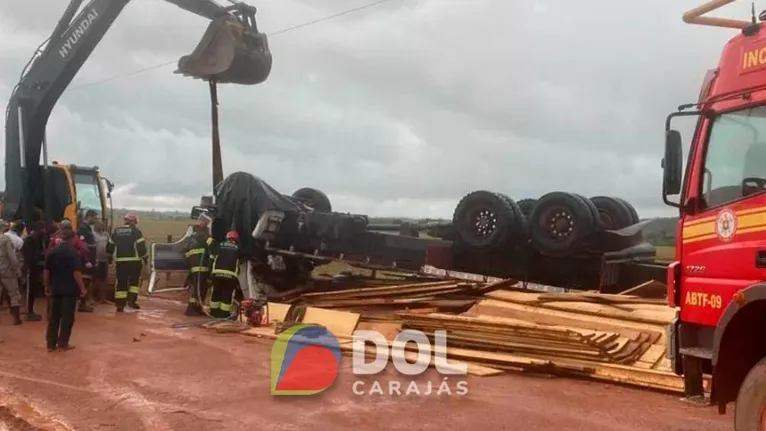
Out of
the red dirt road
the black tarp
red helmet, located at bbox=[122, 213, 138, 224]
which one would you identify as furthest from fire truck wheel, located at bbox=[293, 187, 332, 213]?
the red dirt road

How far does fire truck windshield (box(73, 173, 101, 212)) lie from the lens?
1402 centimetres

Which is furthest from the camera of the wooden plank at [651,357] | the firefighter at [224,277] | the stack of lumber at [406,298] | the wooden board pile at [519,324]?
the firefighter at [224,277]

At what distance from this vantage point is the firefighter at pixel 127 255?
11.9 metres

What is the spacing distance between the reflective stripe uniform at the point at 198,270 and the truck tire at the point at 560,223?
5.12m

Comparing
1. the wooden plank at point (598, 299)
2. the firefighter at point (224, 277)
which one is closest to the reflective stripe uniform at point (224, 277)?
the firefighter at point (224, 277)

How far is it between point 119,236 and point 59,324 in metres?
3.15

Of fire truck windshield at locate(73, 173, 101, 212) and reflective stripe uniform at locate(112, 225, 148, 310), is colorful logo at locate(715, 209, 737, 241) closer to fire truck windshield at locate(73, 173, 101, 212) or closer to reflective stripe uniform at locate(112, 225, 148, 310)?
reflective stripe uniform at locate(112, 225, 148, 310)

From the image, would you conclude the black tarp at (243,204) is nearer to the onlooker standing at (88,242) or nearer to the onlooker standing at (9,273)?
the onlooker standing at (88,242)

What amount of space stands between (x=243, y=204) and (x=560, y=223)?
213 inches

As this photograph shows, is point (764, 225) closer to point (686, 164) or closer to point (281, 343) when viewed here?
point (686, 164)

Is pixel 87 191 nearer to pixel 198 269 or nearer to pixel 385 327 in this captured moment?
pixel 198 269

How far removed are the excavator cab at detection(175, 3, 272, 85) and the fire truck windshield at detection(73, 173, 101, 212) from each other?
10.8 feet

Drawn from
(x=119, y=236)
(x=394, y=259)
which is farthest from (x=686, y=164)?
(x=119, y=236)

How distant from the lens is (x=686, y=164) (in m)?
5.04
